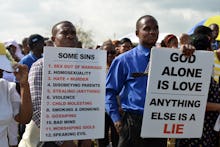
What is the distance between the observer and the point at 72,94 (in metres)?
4.26

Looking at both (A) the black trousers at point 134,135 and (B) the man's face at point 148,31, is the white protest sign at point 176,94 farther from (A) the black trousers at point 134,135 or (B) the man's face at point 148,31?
(B) the man's face at point 148,31

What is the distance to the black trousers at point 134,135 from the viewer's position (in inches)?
179

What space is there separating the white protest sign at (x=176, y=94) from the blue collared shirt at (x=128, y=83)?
199 mm

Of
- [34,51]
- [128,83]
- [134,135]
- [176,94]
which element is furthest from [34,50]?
[176,94]

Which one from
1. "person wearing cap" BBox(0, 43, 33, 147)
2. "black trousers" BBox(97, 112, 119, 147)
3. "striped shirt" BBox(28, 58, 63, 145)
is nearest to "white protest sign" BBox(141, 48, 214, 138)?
"striped shirt" BBox(28, 58, 63, 145)

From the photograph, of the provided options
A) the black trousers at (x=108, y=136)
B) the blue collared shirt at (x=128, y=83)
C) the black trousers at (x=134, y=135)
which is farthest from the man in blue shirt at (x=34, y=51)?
the black trousers at (x=134, y=135)

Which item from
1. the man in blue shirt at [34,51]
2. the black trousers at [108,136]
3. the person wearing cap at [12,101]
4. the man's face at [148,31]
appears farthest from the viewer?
the man in blue shirt at [34,51]

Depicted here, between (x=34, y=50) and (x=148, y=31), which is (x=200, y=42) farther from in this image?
(x=34, y=50)

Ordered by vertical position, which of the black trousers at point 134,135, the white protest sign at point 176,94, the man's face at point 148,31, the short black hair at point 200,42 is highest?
the man's face at point 148,31

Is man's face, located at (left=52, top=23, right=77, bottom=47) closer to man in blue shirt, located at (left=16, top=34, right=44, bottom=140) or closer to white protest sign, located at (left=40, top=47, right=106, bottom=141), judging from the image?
white protest sign, located at (left=40, top=47, right=106, bottom=141)

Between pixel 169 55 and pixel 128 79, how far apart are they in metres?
0.51

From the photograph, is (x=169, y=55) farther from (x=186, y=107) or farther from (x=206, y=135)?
(x=206, y=135)

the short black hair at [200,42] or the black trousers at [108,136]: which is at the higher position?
the short black hair at [200,42]

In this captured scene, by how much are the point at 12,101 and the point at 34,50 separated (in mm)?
3922
